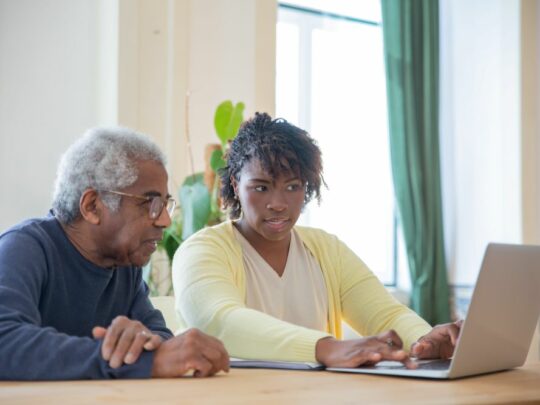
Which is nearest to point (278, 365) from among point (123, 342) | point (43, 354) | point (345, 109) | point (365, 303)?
point (123, 342)

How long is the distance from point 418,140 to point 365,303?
3.45m

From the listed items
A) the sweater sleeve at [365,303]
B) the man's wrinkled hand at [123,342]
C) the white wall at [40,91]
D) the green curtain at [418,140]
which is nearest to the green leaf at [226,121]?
the white wall at [40,91]

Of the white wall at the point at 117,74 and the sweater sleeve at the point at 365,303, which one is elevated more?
the white wall at the point at 117,74

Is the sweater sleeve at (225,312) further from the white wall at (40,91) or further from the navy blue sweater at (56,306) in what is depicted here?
the white wall at (40,91)

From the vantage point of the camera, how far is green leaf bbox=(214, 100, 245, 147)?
12.6 ft

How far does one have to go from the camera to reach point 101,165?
1.88m

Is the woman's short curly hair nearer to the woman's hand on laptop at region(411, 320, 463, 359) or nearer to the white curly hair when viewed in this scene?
the white curly hair

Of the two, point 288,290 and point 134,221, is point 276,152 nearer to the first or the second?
point 288,290

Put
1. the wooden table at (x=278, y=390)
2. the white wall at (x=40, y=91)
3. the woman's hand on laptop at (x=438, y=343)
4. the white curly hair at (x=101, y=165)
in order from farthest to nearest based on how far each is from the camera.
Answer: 1. the white wall at (x=40, y=91)
2. the woman's hand on laptop at (x=438, y=343)
3. the white curly hair at (x=101, y=165)
4. the wooden table at (x=278, y=390)

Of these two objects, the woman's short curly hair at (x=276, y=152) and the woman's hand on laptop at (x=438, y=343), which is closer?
the woman's hand on laptop at (x=438, y=343)

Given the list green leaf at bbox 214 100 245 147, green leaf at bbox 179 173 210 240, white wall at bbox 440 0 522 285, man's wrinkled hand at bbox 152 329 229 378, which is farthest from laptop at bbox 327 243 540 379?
white wall at bbox 440 0 522 285

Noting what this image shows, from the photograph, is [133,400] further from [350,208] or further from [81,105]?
[350,208]

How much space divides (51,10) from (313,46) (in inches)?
74.3

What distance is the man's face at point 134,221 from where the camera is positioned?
74.2 inches
